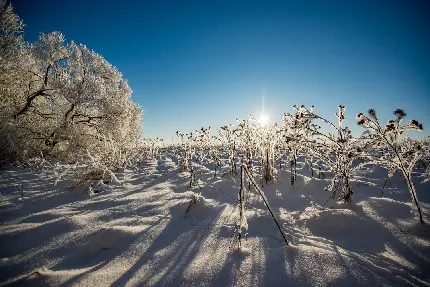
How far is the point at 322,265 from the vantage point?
1324 millimetres

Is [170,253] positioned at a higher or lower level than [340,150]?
lower

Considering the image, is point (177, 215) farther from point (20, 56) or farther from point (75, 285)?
point (20, 56)

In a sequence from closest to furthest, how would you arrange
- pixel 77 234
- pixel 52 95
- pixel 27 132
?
1. pixel 77 234
2. pixel 27 132
3. pixel 52 95

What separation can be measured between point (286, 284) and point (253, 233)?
0.64 metres

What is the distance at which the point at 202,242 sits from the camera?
1.71 metres

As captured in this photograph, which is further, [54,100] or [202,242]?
[54,100]

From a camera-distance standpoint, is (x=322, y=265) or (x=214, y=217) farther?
(x=214, y=217)

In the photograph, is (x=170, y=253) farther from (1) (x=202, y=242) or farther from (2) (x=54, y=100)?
(2) (x=54, y=100)

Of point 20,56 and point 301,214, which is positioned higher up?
point 20,56

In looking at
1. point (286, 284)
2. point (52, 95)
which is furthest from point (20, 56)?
point (286, 284)

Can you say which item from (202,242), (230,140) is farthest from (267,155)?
(202,242)

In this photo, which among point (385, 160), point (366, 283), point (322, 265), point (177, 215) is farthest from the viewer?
point (177, 215)

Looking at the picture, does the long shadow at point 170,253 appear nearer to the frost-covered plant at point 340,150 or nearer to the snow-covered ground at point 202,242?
the snow-covered ground at point 202,242

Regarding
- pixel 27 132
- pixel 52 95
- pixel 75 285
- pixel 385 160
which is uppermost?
pixel 52 95
